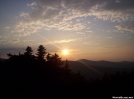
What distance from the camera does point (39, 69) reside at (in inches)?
706

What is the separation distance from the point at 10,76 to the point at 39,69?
3.58 metres

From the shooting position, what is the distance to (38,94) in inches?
463

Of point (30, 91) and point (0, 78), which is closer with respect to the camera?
point (30, 91)

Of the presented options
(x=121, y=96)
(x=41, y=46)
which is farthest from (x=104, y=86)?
(x=41, y=46)

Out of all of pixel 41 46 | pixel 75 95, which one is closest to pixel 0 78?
pixel 75 95

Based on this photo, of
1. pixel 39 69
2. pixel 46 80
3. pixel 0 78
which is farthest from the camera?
pixel 39 69

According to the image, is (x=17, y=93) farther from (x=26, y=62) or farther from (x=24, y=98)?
(x=26, y=62)

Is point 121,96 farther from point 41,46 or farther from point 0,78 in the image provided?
point 41,46

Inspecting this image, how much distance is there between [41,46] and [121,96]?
104 feet

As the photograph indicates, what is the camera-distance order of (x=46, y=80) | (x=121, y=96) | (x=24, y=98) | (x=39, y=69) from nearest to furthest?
(x=121, y=96)
(x=24, y=98)
(x=46, y=80)
(x=39, y=69)

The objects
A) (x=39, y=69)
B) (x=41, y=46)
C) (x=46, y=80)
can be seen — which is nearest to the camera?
(x=46, y=80)

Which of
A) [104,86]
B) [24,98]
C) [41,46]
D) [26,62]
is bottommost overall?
[24,98]

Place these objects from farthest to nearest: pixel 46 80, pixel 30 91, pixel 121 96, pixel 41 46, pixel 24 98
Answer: pixel 41 46 < pixel 46 80 < pixel 30 91 < pixel 24 98 < pixel 121 96

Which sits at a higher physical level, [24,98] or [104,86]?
[104,86]
